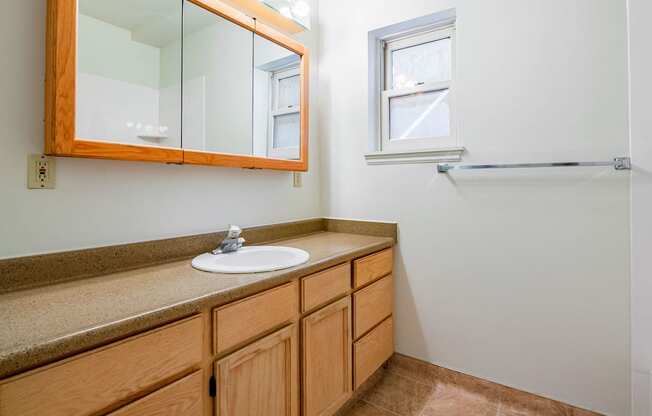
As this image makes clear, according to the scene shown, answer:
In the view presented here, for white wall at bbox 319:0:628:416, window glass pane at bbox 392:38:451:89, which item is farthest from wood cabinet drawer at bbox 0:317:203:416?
window glass pane at bbox 392:38:451:89

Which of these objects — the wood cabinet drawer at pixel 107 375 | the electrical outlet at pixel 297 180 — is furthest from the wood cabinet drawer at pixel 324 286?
the electrical outlet at pixel 297 180

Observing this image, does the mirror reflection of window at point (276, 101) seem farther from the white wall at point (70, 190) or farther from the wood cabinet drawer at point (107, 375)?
the wood cabinet drawer at point (107, 375)

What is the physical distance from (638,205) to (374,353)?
52.7 inches

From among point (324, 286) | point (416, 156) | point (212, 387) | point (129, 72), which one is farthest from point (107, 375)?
point (416, 156)

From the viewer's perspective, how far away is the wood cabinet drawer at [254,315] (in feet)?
3.14

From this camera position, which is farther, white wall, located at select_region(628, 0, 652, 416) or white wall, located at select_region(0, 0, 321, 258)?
white wall, located at select_region(628, 0, 652, 416)

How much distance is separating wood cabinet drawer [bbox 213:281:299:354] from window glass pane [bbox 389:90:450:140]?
1241 millimetres

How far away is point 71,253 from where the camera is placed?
3.52 ft

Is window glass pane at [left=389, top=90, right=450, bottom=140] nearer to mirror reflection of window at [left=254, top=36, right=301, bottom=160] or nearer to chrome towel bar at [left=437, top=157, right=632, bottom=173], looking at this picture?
chrome towel bar at [left=437, top=157, right=632, bottom=173]

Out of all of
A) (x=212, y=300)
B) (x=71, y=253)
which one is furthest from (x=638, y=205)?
(x=71, y=253)

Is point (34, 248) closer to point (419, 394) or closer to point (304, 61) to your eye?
point (304, 61)

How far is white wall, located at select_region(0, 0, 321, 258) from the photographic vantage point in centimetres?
97

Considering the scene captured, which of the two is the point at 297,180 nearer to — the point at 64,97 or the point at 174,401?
the point at 64,97

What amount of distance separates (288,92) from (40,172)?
48.1 inches
